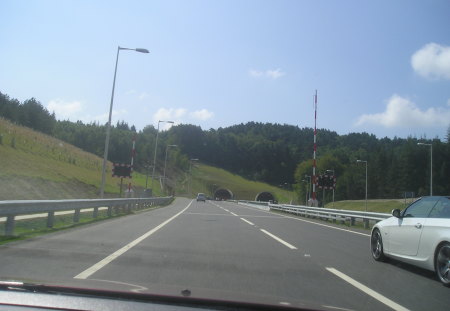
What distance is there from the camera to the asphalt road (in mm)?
6086

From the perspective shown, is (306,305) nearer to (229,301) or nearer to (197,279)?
(229,301)

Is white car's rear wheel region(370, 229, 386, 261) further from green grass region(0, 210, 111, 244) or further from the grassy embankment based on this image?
the grassy embankment

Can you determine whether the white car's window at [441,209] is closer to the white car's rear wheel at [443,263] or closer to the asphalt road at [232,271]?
the white car's rear wheel at [443,263]

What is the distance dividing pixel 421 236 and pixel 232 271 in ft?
11.3

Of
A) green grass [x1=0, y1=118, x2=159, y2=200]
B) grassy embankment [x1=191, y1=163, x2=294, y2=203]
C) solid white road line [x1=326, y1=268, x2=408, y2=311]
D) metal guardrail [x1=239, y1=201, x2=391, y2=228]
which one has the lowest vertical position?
solid white road line [x1=326, y1=268, x2=408, y2=311]

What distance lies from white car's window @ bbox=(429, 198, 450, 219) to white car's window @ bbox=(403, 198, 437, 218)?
0.17 m

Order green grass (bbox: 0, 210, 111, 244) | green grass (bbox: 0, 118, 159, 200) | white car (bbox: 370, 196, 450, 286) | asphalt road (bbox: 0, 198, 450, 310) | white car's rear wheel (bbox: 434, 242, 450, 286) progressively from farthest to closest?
green grass (bbox: 0, 118, 159, 200) → green grass (bbox: 0, 210, 111, 244) → white car (bbox: 370, 196, 450, 286) → white car's rear wheel (bbox: 434, 242, 450, 286) → asphalt road (bbox: 0, 198, 450, 310)

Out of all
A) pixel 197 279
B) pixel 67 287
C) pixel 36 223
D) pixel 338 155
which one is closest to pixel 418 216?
pixel 197 279

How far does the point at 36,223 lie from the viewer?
16.7 metres

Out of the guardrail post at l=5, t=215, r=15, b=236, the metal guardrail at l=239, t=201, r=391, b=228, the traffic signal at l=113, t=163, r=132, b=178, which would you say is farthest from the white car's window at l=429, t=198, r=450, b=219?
the traffic signal at l=113, t=163, r=132, b=178

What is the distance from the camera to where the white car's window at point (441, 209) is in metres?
8.34

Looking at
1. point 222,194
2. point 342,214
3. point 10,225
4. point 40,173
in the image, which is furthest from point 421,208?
point 222,194

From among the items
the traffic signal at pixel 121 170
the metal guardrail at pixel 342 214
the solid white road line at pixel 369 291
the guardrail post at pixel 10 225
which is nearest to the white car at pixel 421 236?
the solid white road line at pixel 369 291

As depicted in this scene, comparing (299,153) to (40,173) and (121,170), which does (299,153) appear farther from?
(121,170)
